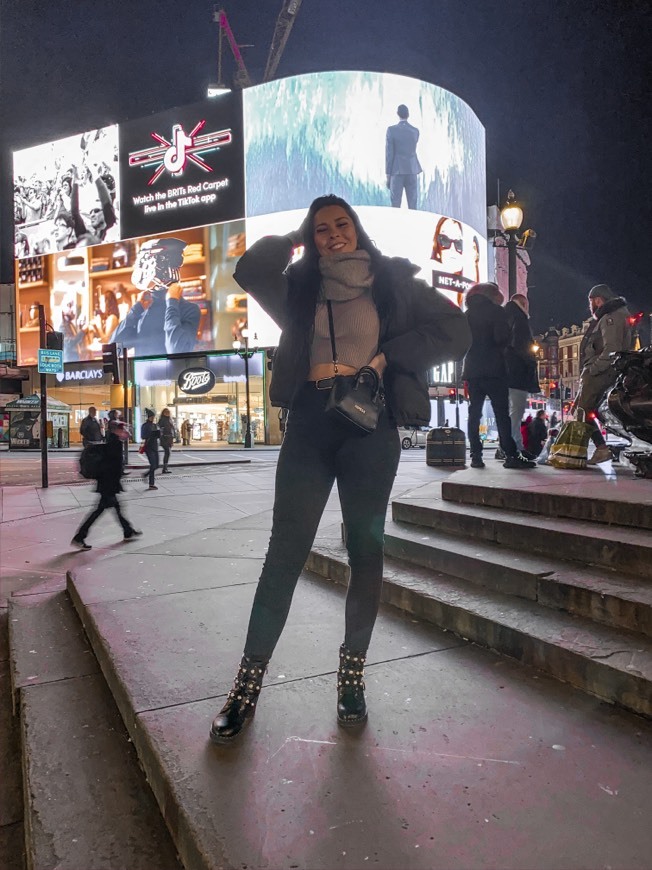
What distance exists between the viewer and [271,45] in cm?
6606

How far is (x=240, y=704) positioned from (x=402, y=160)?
124ft

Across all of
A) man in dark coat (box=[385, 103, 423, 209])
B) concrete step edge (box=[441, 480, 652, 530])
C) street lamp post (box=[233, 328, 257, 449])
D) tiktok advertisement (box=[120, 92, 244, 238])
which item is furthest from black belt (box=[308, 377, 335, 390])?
tiktok advertisement (box=[120, 92, 244, 238])

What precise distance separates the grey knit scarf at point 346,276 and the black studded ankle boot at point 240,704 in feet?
4.47

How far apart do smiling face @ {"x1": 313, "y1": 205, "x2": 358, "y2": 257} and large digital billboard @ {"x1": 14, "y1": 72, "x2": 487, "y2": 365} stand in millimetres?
32264

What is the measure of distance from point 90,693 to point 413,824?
1.62 m

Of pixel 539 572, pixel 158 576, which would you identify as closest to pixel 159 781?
pixel 539 572

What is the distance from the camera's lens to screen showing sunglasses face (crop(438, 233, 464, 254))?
121 ft

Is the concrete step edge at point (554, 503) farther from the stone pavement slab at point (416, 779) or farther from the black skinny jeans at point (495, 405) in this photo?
the black skinny jeans at point (495, 405)

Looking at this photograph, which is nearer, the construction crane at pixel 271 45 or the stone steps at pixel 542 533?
the stone steps at pixel 542 533

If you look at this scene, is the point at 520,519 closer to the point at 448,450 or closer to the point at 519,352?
the point at 519,352

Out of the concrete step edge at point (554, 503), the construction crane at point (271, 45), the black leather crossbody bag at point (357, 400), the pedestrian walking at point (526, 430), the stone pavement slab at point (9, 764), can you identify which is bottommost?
the stone pavement slab at point (9, 764)

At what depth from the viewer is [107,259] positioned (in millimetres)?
39750

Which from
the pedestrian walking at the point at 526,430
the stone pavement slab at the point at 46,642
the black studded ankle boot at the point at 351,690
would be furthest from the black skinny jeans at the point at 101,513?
the pedestrian walking at the point at 526,430

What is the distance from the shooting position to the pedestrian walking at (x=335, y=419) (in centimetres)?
200
